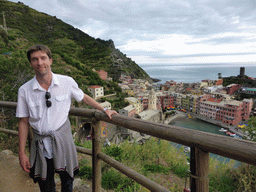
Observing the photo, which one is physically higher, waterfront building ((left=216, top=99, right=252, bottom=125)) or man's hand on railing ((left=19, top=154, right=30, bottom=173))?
man's hand on railing ((left=19, top=154, right=30, bottom=173))

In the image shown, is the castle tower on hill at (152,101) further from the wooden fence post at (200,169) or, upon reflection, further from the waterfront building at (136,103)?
the wooden fence post at (200,169)

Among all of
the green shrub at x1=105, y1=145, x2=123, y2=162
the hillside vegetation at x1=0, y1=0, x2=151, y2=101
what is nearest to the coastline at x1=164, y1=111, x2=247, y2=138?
the hillside vegetation at x1=0, y1=0, x2=151, y2=101

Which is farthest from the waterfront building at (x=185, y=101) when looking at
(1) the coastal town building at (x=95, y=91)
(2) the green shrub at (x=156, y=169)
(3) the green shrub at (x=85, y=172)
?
(3) the green shrub at (x=85, y=172)

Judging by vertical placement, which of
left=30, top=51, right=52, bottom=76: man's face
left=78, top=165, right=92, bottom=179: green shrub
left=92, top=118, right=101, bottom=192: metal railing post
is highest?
left=30, top=51, right=52, bottom=76: man's face

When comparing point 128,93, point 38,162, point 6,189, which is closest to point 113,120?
point 38,162

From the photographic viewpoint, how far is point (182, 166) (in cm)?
265

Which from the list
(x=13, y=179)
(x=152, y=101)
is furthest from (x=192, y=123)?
(x=13, y=179)

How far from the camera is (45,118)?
865 millimetres

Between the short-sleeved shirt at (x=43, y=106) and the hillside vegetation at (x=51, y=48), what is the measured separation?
4223mm

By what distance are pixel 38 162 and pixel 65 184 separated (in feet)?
0.81

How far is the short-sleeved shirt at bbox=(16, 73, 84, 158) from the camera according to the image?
86 cm

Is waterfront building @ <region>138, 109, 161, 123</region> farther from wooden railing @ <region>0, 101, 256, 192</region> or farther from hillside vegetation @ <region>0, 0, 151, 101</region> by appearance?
wooden railing @ <region>0, 101, 256, 192</region>

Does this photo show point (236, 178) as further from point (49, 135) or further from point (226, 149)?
point (49, 135)

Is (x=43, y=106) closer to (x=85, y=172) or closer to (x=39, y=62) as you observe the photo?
(x=39, y=62)
